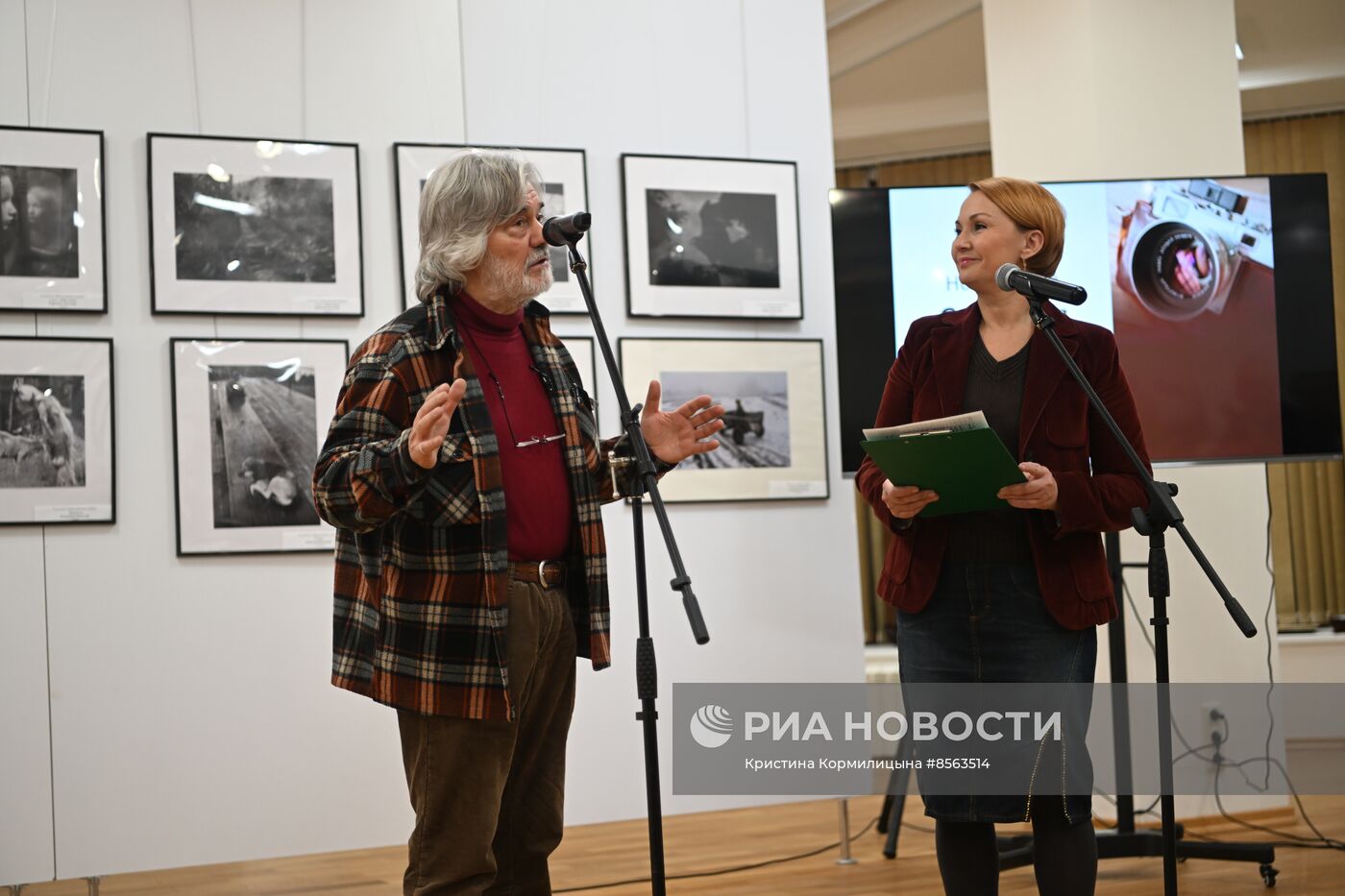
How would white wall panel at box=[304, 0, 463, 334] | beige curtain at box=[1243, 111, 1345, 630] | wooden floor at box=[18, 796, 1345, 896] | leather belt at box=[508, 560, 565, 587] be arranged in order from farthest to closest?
beige curtain at box=[1243, 111, 1345, 630]
wooden floor at box=[18, 796, 1345, 896]
white wall panel at box=[304, 0, 463, 334]
leather belt at box=[508, 560, 565, 587]

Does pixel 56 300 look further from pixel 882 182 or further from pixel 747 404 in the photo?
pixel 882 182

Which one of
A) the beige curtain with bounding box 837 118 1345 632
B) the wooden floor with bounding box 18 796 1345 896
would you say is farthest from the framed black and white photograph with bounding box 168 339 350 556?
the beige curtain with bounding box 837 118 1345 632

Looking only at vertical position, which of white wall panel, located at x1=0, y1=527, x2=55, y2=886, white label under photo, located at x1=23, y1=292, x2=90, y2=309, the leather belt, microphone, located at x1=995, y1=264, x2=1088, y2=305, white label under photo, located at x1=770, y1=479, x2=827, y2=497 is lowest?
white wall panel, located at x1=0, y1=527, x2=55, y2=886

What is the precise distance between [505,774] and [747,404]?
2.03 m

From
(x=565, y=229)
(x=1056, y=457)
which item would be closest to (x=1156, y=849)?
(x=1056, y=457)

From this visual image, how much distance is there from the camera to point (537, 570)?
2189 mm

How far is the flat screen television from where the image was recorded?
Result: 154 inches

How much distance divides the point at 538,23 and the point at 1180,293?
207cm

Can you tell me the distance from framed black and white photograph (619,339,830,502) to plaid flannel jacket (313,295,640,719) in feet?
5.42

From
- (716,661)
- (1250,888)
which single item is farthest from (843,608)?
(1250,888)

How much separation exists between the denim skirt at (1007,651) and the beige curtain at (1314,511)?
543 centimetres

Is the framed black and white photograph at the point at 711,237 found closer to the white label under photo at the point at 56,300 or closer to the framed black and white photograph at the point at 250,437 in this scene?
the framed black and white photograph at the point at 250,437

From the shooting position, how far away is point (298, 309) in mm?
3564

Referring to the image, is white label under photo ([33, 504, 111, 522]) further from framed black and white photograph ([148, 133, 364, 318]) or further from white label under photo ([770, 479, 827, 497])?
white label under photo ([770, 479, 827, 497])
